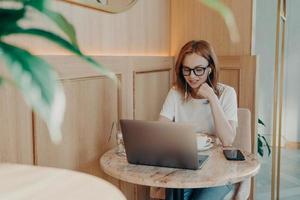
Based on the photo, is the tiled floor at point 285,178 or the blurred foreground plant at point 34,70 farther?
the tiled floor at point 285,178

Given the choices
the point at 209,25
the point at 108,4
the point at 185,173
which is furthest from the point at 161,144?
the point at 209,25

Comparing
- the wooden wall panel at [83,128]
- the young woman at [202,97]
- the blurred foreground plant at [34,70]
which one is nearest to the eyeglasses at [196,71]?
the young woman at [202,97]

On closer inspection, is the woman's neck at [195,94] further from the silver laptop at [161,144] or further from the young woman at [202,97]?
the silver laptop at [161,144]

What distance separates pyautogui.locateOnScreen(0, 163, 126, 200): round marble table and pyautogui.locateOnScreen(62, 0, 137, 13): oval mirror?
84cm

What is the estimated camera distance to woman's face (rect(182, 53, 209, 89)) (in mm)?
1932

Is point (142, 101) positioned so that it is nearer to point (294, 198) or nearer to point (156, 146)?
point (156, 146)

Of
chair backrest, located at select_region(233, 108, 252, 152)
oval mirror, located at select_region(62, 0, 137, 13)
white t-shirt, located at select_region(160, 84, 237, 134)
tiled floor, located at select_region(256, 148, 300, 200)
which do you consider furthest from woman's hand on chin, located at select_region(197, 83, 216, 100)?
tiled floor, located at select_region(256, 148, 300, 200)

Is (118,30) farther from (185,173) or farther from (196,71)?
(185,173)

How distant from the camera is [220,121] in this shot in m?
1.85

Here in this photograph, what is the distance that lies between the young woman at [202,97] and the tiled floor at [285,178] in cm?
132

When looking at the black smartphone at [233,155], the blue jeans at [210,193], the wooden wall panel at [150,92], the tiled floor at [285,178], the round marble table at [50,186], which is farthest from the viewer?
the tiled floor at [285,178]

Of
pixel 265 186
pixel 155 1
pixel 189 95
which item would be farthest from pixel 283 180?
pixel 155 1

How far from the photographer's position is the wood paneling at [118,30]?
1.37m

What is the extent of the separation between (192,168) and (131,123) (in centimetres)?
29
